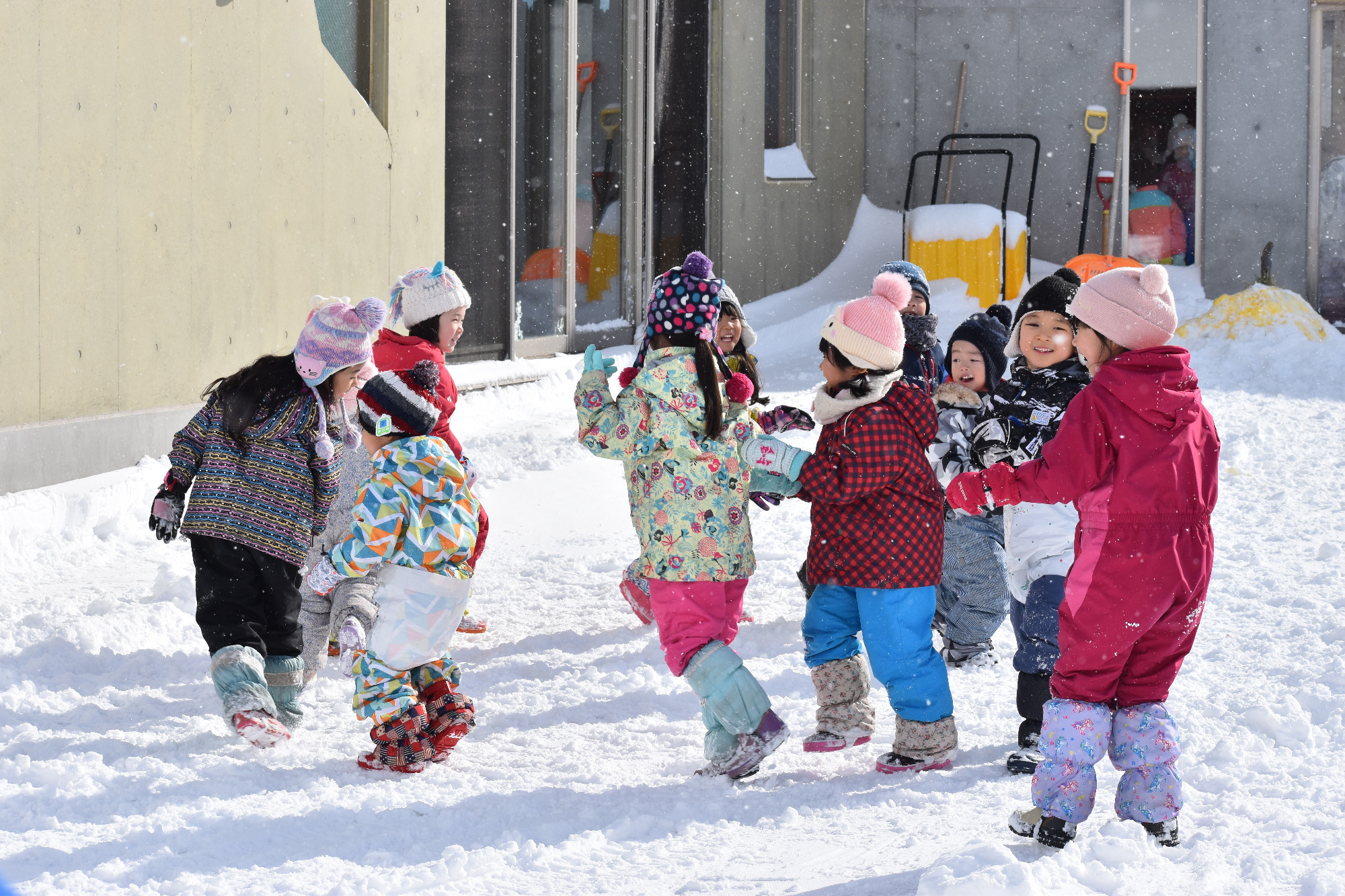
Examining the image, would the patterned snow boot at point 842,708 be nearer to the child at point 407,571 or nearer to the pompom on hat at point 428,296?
the child at point 407,571

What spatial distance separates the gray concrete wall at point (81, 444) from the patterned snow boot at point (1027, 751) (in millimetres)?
3550

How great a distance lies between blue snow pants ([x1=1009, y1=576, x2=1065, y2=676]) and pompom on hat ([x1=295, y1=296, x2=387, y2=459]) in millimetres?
1930

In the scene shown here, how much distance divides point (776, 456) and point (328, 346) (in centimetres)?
127

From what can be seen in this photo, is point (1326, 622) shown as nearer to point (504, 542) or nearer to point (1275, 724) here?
point (1275, 724)

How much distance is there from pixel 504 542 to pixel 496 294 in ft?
9.80

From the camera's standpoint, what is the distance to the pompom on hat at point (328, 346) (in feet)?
12.0

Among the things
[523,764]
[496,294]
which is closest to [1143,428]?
[523,764]

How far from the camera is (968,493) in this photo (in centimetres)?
296

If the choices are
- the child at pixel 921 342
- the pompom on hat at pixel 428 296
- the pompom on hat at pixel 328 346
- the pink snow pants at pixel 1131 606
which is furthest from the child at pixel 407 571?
the child at pixel 921 342

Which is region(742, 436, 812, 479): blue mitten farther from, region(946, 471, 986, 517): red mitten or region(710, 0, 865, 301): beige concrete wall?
region(710, 0, 865, 301): beige concrete wall

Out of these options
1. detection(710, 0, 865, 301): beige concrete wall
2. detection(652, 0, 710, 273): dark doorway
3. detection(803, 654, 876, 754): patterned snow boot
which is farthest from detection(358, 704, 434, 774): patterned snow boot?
detection(710, 0, 865, 301): beige concrete wall

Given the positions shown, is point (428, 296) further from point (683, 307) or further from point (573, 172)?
point (573, 172)

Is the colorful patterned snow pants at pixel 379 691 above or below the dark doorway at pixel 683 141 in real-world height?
below

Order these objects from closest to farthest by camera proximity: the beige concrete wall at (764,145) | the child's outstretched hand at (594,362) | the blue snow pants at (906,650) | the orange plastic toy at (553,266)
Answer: the blue snow pants at (906,650) → the child's outstretched hand at (594,362) → the orange plastic toy at (553,266) → the beige concrete wall at (764,145)
